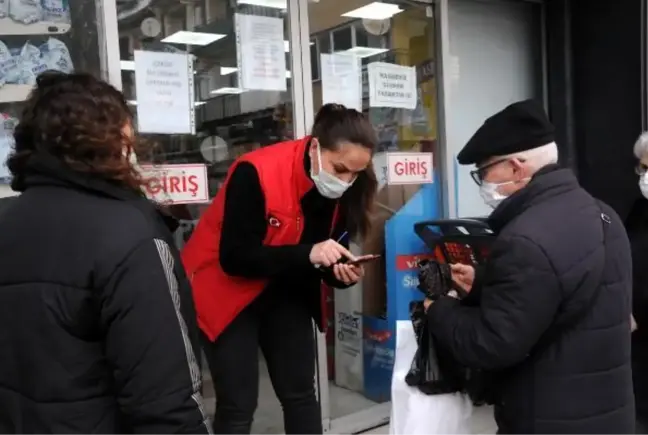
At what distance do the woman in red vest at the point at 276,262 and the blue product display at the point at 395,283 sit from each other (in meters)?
1.17

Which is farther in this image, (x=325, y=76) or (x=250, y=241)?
(x=325, y=76)

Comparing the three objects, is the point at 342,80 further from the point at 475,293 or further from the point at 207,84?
A: the point at 475,293

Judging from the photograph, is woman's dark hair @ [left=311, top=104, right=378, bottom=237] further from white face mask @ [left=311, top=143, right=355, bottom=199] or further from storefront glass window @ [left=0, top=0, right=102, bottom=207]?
storefront glass window @ [left=0, top=0, right=102, bottom=207]

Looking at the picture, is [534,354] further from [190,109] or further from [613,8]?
[613,8]

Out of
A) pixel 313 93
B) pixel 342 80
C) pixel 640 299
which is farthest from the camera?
pixel 342 80

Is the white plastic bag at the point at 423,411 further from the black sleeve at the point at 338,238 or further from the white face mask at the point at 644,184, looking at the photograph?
the white face mask at the point at 644,184

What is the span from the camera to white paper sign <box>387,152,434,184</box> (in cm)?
380

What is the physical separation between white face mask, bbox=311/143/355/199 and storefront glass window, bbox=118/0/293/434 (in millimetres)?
686

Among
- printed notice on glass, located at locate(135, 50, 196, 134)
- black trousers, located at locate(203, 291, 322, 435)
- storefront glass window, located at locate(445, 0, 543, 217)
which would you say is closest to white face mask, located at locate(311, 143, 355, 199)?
black trousers, located at locate(203, 291, 322, 435)

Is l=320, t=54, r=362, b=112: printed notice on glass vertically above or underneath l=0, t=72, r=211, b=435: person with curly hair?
above

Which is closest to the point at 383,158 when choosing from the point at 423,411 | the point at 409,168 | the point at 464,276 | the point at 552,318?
the point at 409,168

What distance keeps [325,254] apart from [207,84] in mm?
1189

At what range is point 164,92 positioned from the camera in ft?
9.68

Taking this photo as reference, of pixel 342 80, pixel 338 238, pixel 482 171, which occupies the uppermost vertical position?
pixel 342 80
